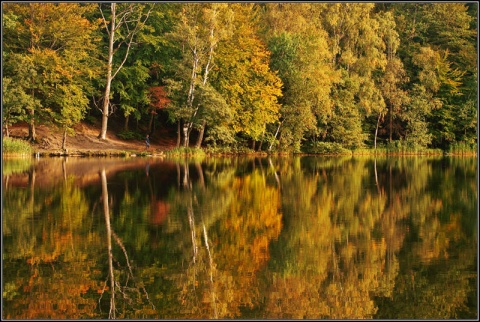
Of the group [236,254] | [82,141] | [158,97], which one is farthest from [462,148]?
[236,254]

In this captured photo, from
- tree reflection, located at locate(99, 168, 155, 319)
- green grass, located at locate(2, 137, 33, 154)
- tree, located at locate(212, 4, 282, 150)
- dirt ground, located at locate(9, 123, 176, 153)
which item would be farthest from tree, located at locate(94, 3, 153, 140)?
tree reflection, located at locate(99, 168, 155, 319)

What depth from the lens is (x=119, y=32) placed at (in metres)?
52.3

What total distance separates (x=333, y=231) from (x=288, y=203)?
508 cm

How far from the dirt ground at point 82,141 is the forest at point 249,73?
0.98 metres

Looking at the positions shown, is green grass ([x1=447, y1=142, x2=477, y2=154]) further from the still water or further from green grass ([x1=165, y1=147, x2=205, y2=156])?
the still water

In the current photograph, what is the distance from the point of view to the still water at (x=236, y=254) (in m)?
8.82

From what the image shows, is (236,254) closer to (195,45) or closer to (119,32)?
(195,45)

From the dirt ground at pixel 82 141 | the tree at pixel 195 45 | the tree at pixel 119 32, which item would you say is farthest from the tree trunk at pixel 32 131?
the tree at pixel 195 45

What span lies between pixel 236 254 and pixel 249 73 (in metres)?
43.6

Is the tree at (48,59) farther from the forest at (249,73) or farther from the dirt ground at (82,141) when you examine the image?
the dirt ground at (82,141)

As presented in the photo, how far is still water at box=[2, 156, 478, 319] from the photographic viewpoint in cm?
882

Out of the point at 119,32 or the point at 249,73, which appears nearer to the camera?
the point at 119,32

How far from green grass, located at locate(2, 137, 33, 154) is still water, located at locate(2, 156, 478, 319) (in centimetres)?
2055

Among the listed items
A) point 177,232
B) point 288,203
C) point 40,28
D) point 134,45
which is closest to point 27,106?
point 40,28
